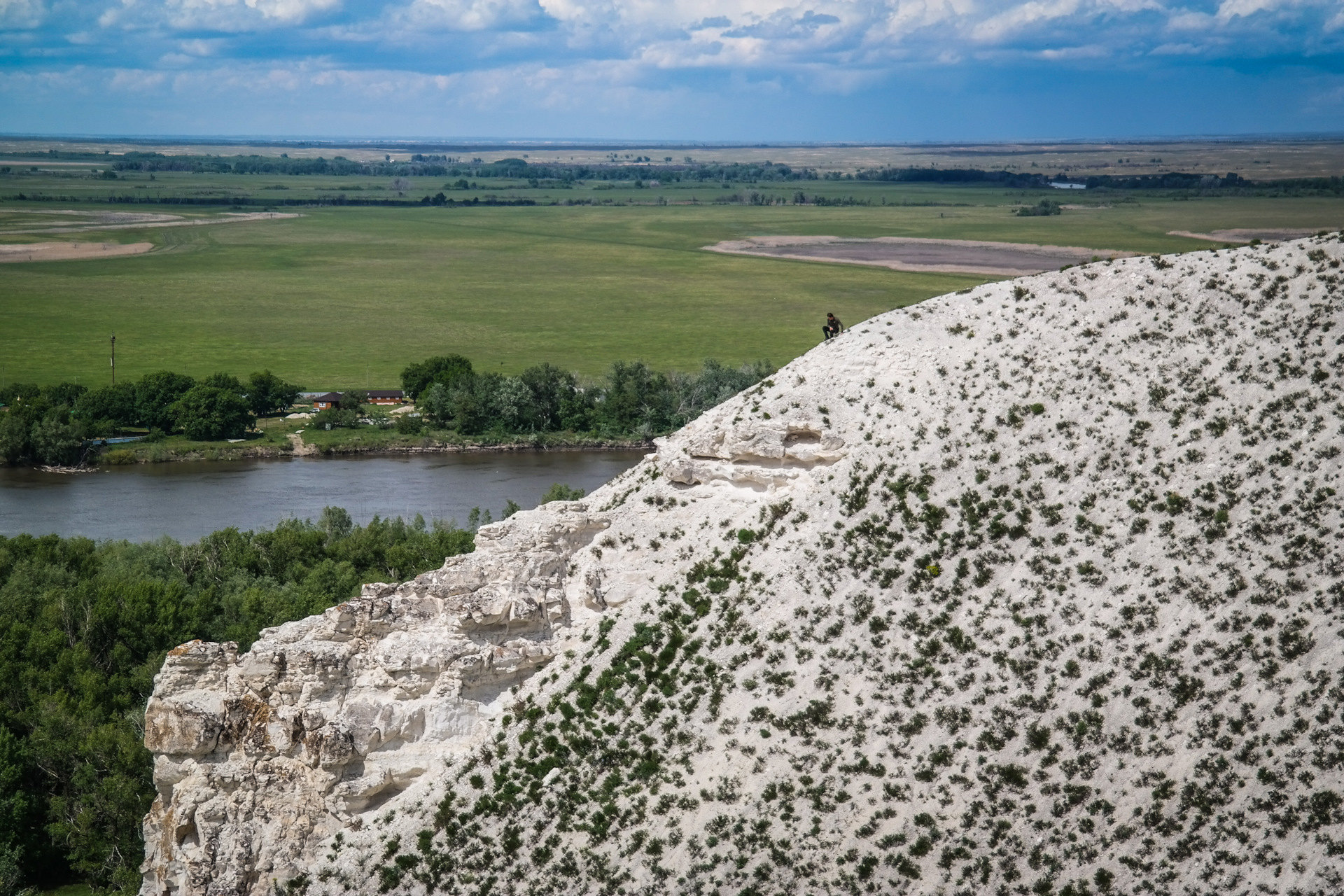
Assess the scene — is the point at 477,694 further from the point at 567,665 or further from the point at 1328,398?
the point at 1328,398

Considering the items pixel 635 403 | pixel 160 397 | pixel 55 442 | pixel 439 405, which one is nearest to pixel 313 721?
pixel 55 442

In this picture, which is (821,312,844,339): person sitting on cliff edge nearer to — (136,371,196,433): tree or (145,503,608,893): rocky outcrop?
(145,503,608,893): rocky outcrop

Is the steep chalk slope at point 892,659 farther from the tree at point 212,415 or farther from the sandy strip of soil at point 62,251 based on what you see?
the sandy strip of soil at point 62,251

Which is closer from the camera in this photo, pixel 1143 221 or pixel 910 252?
pixel 1143 221

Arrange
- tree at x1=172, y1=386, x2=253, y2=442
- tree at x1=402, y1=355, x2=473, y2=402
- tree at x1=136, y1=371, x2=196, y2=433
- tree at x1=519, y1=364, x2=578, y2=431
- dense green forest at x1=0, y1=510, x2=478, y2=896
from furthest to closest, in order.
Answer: tree at x1=402, y1=355, x2=473, y2=402 < tree at x1=136, y1=371, x2=196, y2=433 < tree at x1=519, y1=364, x2=578, y2=431 < tree at x1=172, y1=386, x2=253, y2=442 < dense green forest at x1=0, y1=510, x2=478, y2=896

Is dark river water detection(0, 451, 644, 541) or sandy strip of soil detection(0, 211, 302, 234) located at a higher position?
sandy strip of soil detection(0, 211, 302, 234)

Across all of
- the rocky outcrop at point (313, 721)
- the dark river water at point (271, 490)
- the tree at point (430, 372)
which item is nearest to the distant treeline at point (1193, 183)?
the dark river water at point (271, 490)

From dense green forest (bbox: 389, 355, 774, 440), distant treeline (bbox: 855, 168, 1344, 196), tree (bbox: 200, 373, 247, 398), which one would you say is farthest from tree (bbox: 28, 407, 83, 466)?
distant treeline (bbox: 855, 168, 1344, 196)

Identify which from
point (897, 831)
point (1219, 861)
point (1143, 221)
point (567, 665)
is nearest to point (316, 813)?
point (567, 665)
